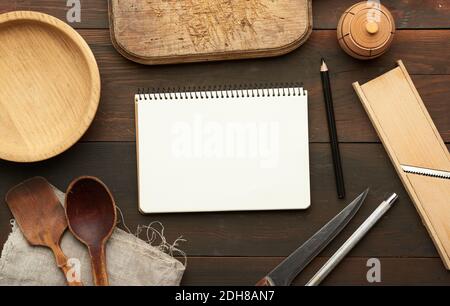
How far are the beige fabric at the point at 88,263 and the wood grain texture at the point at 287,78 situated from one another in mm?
144

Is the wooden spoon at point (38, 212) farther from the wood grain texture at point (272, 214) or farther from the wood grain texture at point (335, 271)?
the wood grain texture at point (335, 271)

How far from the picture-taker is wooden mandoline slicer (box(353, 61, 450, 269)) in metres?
0.84

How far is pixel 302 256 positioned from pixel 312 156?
134 mm

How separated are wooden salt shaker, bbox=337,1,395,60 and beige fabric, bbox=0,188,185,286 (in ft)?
1.21

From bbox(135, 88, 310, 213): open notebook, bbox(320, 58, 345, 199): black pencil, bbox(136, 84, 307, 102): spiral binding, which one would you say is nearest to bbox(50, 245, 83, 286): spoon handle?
bbox(135, 88, 310, 213): open notebook

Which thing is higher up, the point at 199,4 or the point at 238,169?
the point at 199,4

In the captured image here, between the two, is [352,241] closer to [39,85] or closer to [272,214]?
[272,214]

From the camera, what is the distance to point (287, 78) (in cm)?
85

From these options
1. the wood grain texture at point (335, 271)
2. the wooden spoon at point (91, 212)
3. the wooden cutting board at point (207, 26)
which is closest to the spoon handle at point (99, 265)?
the wooden spoon at point (91, 212)

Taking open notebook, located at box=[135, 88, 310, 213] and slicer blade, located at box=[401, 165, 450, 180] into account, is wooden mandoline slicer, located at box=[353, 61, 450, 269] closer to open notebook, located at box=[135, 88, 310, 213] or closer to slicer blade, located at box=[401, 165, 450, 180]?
slicer blade, located at box=[401, 165, 450, 180]

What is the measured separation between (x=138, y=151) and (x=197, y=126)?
0.09m

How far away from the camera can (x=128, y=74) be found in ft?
2.80
